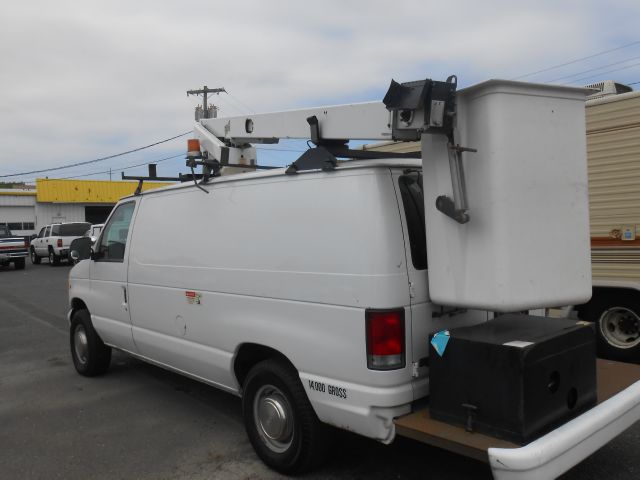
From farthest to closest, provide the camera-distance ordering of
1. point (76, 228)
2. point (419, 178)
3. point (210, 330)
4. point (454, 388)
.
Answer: point (76, 228), point (210, 330), point (419, 178), point (454, 388)

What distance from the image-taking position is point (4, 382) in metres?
6.45

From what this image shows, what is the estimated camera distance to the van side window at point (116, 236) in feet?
18.5

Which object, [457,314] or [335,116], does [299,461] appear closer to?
[457,314]

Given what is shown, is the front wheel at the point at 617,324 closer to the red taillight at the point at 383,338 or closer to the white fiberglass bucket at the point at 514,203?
the white fiberglass bucket at the point at 514,203

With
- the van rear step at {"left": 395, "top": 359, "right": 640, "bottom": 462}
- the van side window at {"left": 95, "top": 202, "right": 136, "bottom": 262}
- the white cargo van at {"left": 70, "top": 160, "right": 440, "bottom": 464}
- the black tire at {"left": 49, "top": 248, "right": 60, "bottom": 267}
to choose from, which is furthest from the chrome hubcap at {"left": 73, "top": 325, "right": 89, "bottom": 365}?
the black tire at {"left": 49, "top": 248, "right": 60, "bottom": 267}

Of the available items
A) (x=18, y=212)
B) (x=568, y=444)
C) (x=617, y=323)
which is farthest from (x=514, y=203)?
(x=18, y=212)

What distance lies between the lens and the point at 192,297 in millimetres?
4539

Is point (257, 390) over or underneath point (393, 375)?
underneath

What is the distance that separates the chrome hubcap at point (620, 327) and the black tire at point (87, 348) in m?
5.71

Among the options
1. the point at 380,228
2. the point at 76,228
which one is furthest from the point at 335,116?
the point at 76,228

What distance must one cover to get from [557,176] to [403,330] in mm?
1269

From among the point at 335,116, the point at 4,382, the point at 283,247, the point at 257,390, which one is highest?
the point at 335,116

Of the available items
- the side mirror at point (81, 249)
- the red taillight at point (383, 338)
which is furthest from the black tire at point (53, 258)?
the red taillight at point (383, 338)

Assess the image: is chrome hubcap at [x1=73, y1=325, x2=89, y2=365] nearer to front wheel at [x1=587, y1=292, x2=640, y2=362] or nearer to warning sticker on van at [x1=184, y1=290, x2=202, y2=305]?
warning sticker on van at [x1=184, y1=290, x2=202, y2=305]
